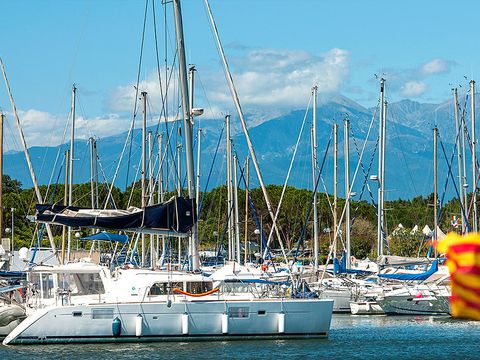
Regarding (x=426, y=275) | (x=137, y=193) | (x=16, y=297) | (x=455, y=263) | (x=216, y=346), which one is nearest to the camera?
(x=455, y=263)

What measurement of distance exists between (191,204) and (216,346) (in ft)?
15.0

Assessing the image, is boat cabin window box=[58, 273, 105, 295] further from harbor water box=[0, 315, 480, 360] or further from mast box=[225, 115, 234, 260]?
mast box=[225, 115, 234, 260]

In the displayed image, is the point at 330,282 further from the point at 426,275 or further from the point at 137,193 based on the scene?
the point at 137,193

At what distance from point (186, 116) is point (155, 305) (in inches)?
245

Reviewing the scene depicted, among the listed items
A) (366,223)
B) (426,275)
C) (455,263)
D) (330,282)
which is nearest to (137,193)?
(366,223)

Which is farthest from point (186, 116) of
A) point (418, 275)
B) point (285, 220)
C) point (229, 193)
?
point (285, 220)

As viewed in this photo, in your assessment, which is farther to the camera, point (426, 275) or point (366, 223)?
point (366, 223)

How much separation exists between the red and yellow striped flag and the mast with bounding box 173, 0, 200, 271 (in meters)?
29.2

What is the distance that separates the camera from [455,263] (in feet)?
10.0

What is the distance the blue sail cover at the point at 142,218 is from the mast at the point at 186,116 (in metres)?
0.52

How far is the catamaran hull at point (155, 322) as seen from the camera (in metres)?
31.5

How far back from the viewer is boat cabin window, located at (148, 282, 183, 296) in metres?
31.5

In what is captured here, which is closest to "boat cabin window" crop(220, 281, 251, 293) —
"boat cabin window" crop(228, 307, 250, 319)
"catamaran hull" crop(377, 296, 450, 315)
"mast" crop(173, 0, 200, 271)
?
"boat cabin window" crop(228, 307, 250, 319)

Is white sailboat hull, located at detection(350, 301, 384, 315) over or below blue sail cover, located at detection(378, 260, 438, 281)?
below
